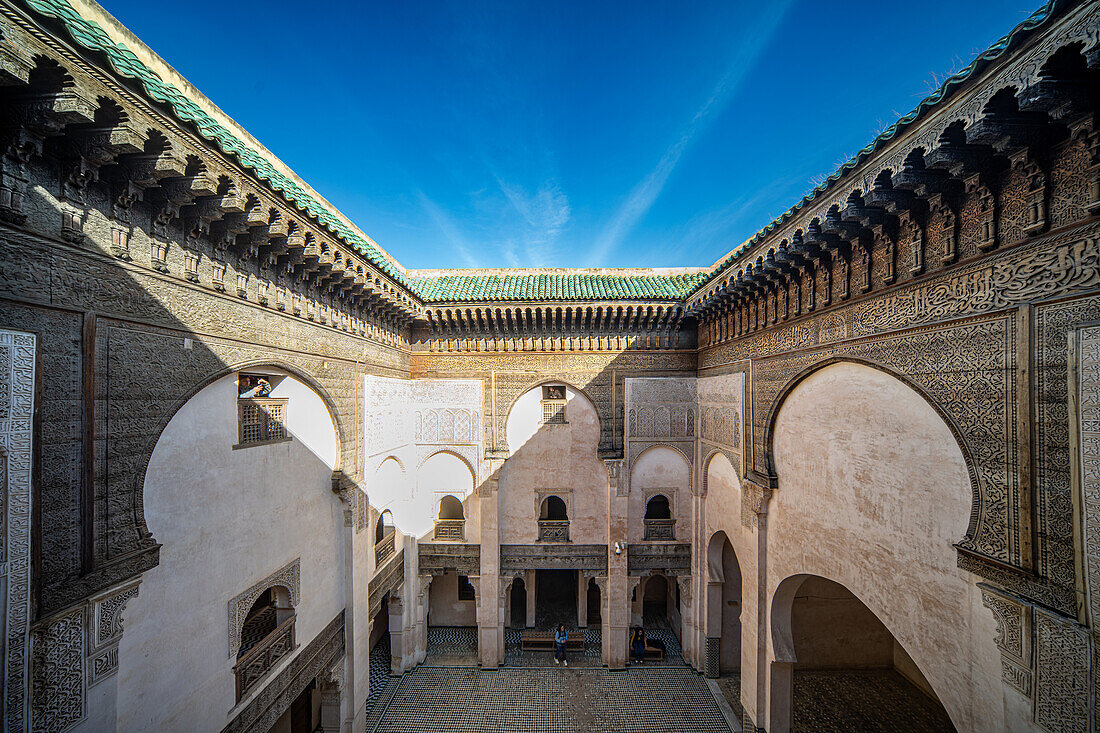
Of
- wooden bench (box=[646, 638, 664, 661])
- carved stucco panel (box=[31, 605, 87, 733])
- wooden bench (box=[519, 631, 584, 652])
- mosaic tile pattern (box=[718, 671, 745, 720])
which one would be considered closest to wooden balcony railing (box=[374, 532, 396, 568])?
wooden bench (box=[519, 631, 584, 652])

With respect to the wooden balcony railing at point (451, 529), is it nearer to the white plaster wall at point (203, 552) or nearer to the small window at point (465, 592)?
the small window at point (465, 592)

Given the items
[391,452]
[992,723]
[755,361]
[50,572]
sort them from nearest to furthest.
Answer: [50,572] → [992,723] → [755,361] → [391,452]

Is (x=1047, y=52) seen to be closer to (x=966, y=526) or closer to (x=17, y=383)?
(x=966, y=526)

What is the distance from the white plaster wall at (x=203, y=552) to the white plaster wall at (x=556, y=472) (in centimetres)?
382

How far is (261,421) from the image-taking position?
413 cm

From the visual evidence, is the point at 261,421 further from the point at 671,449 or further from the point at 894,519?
the point at 671,449

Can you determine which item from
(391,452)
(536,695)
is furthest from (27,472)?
(536,695)

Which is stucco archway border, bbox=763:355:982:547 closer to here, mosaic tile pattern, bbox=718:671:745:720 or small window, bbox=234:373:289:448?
mosaic tile pattern, bbox=718:671:745:720

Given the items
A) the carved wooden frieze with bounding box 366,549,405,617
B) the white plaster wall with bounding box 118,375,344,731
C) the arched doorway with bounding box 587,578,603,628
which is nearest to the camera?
the white plaster wall with bounding box 118,375,344,731

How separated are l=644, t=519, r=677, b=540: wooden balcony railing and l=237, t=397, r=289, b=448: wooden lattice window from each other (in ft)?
20.6

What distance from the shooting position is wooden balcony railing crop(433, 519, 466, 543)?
25.3ft

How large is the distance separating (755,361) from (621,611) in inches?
210

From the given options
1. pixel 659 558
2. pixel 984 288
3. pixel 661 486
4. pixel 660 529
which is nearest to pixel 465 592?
pixel 659 558

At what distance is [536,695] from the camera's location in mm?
6910
